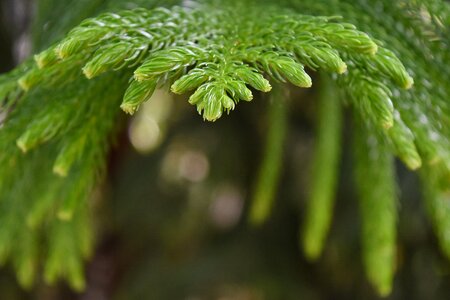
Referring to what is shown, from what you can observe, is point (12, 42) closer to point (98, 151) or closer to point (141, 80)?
point (98, 151)

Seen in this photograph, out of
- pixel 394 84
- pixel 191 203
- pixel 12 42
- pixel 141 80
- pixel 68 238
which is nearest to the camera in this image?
pixel 141 80

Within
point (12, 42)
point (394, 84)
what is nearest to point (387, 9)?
point (394, 84)

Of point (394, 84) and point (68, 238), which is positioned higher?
point (394, 84)

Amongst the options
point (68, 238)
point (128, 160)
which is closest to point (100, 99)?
point (68, 238)

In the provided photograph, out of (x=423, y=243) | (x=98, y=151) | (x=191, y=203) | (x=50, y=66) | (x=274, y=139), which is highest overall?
(x=50, y=66)

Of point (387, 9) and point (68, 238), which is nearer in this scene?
point (387, 9)

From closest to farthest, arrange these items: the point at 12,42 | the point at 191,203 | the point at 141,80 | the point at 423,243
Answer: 1. the point at 141,80
2. the point at 423,243
3. the point at 12,42
4. the point at 191,203
